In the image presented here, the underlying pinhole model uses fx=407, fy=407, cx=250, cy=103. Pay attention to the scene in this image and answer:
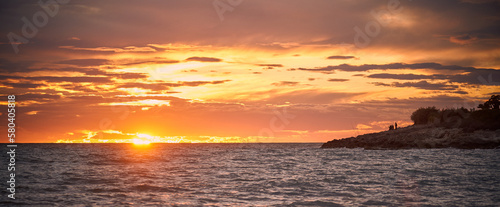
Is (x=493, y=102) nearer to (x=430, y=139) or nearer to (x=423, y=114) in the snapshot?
(x=423, y=114)

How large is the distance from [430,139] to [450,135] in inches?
192

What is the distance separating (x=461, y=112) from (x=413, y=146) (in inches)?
1483

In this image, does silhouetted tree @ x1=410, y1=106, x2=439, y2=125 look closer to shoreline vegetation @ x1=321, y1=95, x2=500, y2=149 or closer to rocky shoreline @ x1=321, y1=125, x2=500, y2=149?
shoreline vegetation @ x1=321, y1=95, x2=500, y2=149

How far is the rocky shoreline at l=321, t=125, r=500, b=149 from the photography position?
3669 inches

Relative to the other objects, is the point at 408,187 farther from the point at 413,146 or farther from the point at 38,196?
the point at 413,146

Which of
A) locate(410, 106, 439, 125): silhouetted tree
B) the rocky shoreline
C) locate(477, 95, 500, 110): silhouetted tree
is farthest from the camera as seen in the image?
locate(410, 106, 439, 125): silhouetted tree

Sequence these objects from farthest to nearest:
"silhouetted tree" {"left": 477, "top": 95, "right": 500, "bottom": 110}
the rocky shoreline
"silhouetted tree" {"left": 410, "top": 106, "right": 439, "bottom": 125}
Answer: "silhouetted tree" {"left": 410, "top": 106, "right": 439, "bottom": 125} → "silhouetted tree" {"left": 477, "top": 95, "right": 500, "bottom": 110} → the rocky shoreline

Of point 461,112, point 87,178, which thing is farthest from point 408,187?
point 461,112

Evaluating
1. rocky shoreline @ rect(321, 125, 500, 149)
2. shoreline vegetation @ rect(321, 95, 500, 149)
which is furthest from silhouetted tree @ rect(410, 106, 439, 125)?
rocky shoreline @ rect(321, 125, 500, 149)

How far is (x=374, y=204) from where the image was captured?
23594 millimetres

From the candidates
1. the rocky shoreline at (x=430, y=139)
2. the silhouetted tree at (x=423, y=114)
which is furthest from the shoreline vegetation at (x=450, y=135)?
the silhouetted tree at (x=423, y=114)

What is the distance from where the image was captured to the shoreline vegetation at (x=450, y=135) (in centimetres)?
9562

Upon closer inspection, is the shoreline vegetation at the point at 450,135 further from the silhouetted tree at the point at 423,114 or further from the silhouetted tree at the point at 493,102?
the silhouetted tree at the point at 423,114

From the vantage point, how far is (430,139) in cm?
10669
